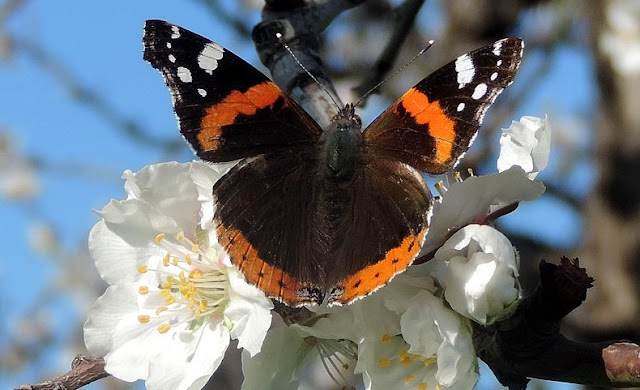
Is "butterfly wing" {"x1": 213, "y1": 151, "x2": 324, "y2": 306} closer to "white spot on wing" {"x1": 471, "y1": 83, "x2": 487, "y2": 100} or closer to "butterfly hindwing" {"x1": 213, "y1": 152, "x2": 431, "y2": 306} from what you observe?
"butterfly hindwing" {"x1": 213, "y1": 152, "x2": 431, "y2": 306}

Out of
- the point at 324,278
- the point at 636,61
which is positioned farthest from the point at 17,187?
the point at 324,278

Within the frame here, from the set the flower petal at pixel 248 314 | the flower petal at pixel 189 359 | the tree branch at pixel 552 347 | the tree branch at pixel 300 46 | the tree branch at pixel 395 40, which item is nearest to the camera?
the tree branch at pixel 552 347

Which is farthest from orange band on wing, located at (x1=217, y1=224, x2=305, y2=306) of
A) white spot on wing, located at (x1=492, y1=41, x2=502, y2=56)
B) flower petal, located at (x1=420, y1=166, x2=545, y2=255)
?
white spot on wing, located at (x1=492, y1=41, x2=502, y2=56)

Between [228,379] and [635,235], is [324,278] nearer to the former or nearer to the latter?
[228,379]

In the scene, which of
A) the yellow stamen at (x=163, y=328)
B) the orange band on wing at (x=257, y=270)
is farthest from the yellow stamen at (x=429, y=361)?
the yellow stamen at (x=163, y=328)

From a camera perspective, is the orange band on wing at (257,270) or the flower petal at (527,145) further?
the flower petal at (527,145)

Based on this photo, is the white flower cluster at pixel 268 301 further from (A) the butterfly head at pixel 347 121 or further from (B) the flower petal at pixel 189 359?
(A) the butterfly head at pixel 347 121
